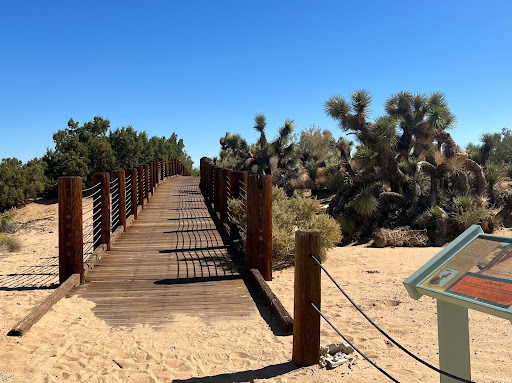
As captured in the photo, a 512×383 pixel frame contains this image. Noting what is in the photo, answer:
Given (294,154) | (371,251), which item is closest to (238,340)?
(371,251)

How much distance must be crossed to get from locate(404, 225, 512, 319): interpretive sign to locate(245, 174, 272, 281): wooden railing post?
3.73m

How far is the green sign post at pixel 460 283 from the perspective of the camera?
7.39 feet

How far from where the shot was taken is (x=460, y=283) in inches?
92.6

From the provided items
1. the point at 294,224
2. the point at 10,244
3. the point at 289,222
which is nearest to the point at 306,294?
the point at 289,222

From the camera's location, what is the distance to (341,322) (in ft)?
17.5

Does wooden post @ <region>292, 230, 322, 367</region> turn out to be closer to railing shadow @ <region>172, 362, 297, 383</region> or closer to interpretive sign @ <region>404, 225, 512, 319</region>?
railing shadow @ <region>172, 362, 297, 383</region>

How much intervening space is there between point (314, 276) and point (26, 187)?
2744 centimetres

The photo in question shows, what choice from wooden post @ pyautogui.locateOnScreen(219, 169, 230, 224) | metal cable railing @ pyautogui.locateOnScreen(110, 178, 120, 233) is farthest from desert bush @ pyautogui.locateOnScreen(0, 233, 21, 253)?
wooden post @ pyautogui.locateOnScreen(219, 169, 230, 224)

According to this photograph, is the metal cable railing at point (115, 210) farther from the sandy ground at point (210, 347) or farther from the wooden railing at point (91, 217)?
the sandy ground at point (210, 347)

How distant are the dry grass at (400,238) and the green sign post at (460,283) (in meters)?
12.1

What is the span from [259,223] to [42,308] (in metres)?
2.85

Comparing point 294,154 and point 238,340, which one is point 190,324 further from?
point 294,154

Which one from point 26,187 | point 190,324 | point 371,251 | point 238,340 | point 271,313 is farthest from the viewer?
point 26,187

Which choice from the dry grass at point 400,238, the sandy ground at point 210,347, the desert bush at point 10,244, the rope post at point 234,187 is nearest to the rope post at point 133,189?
the rope post at point 234,187
